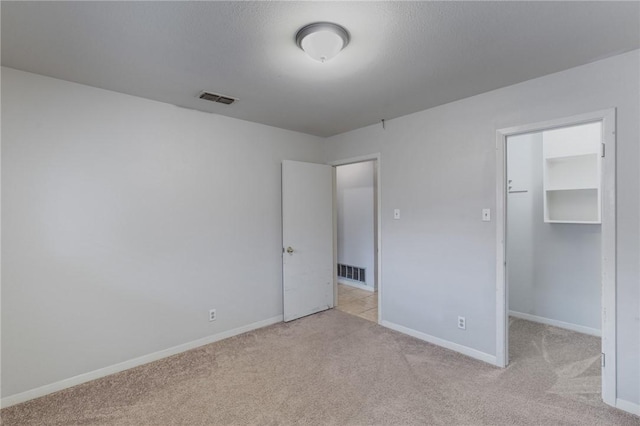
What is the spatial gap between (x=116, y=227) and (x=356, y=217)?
3.66 meters

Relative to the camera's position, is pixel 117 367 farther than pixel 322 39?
Yes

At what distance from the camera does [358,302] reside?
4523 millimetres

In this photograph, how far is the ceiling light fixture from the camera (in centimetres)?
171

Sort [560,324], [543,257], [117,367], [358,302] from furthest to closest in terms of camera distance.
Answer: [358,302]
[543,257]
[560,324]
[117,367]

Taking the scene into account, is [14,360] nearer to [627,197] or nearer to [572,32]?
[572,32]

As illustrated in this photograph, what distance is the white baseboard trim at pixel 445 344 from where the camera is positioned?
272cm

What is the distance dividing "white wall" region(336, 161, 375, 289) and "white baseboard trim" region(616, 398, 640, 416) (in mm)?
3256

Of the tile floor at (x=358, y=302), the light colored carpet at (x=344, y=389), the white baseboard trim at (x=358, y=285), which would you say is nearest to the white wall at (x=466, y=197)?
the light colored carpet at (x=344, y=389)

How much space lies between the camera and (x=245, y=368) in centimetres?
264

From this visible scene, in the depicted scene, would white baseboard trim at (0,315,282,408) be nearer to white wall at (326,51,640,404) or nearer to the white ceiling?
white wall at (326,51,640,404)

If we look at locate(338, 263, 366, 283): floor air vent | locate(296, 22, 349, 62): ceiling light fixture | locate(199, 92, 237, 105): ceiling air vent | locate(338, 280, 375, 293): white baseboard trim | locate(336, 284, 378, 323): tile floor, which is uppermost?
locate(199, 92, 237, 105): ceiling air vent

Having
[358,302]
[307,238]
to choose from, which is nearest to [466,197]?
[307,238]

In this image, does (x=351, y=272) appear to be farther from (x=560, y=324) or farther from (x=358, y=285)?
(x=560, y=324)

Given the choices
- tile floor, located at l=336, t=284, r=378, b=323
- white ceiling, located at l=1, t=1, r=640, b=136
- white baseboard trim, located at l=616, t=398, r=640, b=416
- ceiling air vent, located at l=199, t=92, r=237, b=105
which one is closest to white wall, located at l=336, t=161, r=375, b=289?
tile floor, located at l=336, t=284, r=378, b=323
